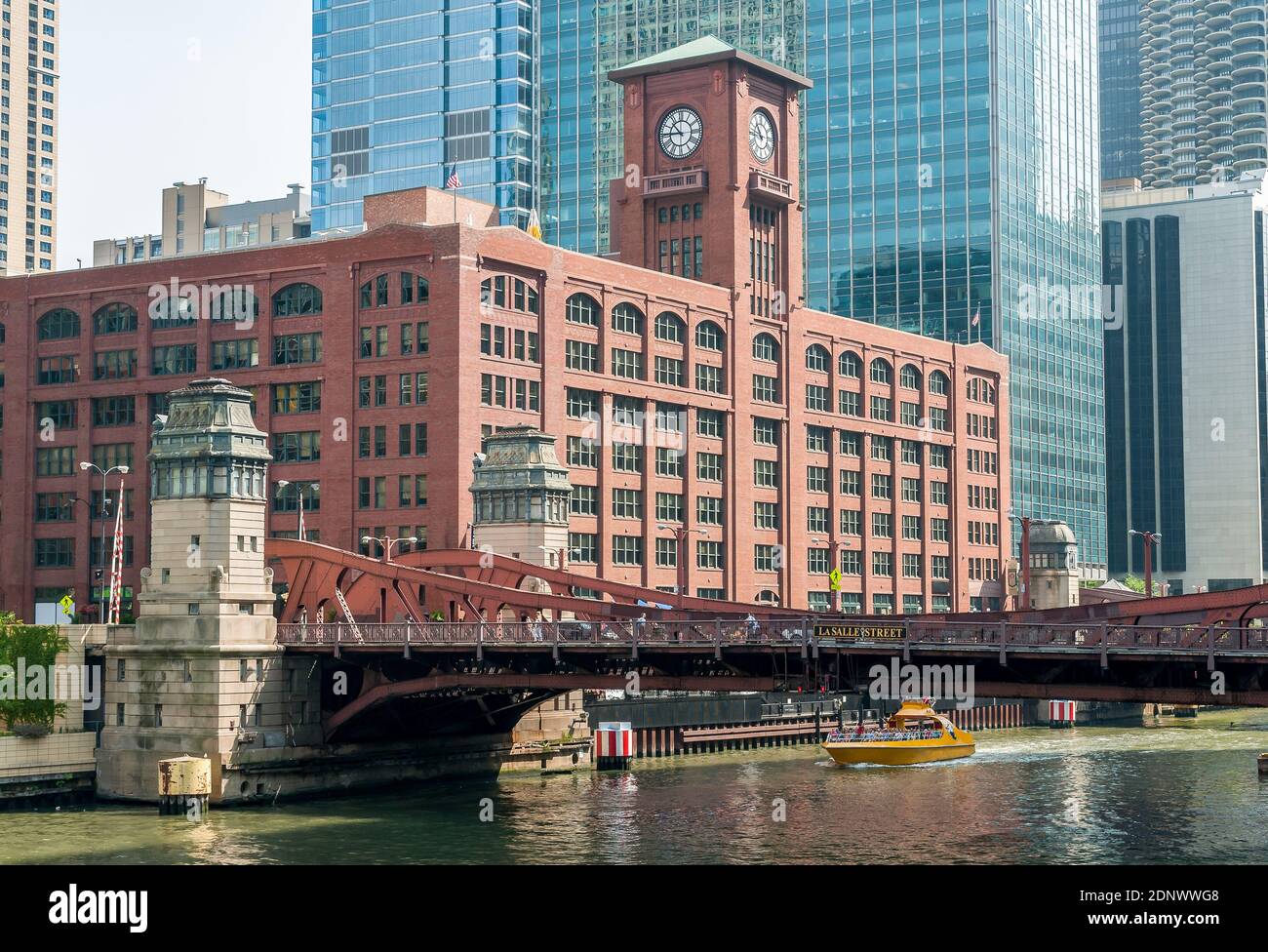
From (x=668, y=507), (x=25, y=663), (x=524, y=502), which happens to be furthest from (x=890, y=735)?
(x=25, y=663)

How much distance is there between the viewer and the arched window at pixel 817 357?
143250mm

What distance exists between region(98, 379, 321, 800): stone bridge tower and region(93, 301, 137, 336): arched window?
43.0 meters

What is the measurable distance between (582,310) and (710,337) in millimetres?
14676

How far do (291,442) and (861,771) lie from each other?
Result: 141ft

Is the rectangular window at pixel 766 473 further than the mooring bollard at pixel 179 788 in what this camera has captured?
Yes

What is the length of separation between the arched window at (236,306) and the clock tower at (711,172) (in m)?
31.2

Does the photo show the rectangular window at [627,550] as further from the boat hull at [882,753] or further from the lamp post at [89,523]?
the lamp post at [89,523]

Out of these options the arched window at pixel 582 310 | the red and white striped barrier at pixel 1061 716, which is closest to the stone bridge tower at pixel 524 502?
the arched window at pixel 582 310

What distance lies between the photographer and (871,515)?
151000 millimetres

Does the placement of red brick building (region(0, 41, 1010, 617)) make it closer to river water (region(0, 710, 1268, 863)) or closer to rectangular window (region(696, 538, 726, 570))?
rectangular window (region(696, 538, 726, 570))

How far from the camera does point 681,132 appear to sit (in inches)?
5325

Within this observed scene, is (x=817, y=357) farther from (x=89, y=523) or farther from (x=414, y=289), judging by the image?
(x=89, y=523)

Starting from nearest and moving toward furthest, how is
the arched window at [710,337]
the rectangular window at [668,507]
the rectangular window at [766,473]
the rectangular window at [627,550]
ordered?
the rectangular window at [627,550] → the rectangular window at [668,507] → the arched window at [710,337] → the rectangular window at [766,473]
